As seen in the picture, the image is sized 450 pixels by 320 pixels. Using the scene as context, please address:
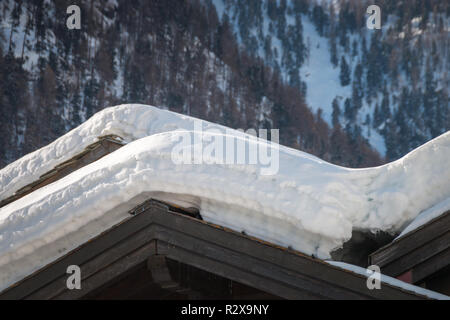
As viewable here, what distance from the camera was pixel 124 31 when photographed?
62750 millimetres

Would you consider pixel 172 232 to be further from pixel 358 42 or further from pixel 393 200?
pixel 358 42

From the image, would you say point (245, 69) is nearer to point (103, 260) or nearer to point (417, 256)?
point (417, 256)

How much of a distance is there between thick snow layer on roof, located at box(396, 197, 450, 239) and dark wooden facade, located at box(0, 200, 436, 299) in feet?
2.85

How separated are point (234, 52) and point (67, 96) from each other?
32.2 m

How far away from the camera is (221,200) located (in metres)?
3.53

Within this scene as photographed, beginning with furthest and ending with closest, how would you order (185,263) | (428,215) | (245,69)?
(245,69)
(428,215)
(185,263)

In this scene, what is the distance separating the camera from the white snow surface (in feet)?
11.5

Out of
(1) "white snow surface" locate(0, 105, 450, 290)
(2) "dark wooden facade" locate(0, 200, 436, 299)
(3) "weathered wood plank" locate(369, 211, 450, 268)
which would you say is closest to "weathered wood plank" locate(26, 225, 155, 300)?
(2) "dark wooden facade" locate(0, 200, 436, 299)

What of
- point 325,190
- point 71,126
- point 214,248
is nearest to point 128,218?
point 214,248

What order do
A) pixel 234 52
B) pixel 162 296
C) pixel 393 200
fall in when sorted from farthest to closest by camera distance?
pixel 234 52 → pixel 162 296 → pixel 393 200

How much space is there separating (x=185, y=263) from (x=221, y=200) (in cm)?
40

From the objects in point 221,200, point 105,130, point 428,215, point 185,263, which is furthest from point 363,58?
point 185,263

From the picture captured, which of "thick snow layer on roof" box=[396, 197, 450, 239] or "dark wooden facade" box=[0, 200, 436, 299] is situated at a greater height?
"thick snow layer on roof" box=[396, 197, 450, 239]

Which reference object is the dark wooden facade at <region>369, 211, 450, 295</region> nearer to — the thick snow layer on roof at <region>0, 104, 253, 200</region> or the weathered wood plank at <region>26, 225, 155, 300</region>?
the weathered wood plank at <region>26, 225, 155, 300</region>
